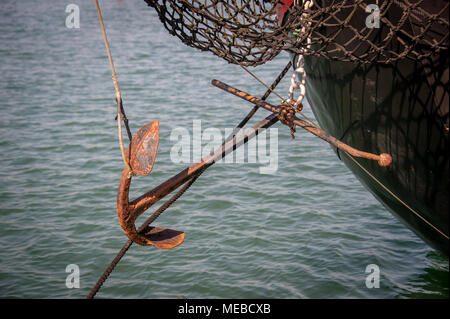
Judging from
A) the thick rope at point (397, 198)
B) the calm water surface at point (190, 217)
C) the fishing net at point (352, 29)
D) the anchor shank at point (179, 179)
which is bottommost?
the calm water surface at point (190, 217)

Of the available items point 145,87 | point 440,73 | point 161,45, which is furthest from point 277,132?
point 161,45

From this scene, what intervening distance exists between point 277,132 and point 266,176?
1.78 meters

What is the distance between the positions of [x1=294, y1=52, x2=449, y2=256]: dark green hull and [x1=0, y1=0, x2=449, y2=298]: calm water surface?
1.48 m

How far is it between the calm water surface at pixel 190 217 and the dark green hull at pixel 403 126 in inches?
58.5

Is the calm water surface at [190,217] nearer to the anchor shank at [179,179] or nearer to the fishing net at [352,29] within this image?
the anchor shank at [179,179]

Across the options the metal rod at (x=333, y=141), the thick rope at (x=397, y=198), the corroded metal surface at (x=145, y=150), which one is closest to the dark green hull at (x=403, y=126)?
the thick rope at (x=397, y=198)

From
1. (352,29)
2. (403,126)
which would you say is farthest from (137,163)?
(403,126)

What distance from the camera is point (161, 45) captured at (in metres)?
17.0

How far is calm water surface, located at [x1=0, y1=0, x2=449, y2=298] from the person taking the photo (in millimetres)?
5199

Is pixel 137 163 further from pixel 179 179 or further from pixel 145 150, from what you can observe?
pixel 179 179

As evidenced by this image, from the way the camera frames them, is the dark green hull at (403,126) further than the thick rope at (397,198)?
No

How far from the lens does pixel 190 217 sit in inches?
261

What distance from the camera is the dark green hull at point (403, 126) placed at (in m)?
3.21
